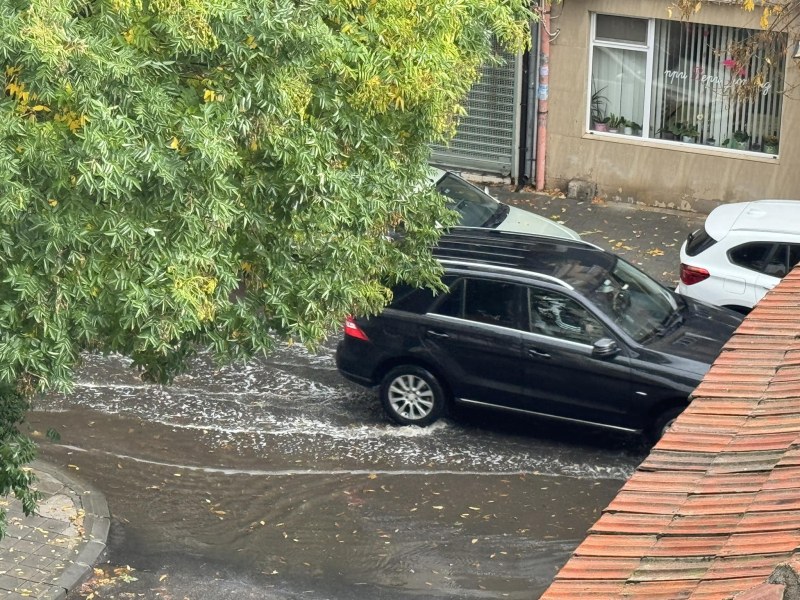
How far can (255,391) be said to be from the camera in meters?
12.4

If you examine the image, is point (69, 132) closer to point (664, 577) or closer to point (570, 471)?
point (664, 577)

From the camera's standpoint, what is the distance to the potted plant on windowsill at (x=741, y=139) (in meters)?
17.3

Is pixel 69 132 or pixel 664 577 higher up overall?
pixel 69 132

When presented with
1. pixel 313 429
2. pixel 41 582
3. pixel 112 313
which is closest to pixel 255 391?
pixel 313 429

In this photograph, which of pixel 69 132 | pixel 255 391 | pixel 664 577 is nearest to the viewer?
pixel 664 577

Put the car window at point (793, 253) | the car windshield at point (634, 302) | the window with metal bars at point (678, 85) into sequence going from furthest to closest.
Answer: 1. the window with metal bars at point (678, 85)
2. the car window at point (793, 253)
3. the car windshield at point (634, 302)

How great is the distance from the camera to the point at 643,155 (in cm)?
1783

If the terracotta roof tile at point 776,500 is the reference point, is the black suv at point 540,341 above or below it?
below

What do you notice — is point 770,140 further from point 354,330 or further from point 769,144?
point 354,330

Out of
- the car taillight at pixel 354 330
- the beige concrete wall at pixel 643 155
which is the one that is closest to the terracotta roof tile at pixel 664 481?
the car taillight at pixel 354 330

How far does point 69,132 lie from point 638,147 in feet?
40.9

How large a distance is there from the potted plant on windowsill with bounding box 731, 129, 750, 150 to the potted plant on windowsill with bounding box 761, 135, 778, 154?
0.69ft

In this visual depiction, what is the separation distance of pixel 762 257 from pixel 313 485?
5.35m

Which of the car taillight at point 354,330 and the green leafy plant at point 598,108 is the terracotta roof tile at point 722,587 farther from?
the green leafy plant at point 598,108
